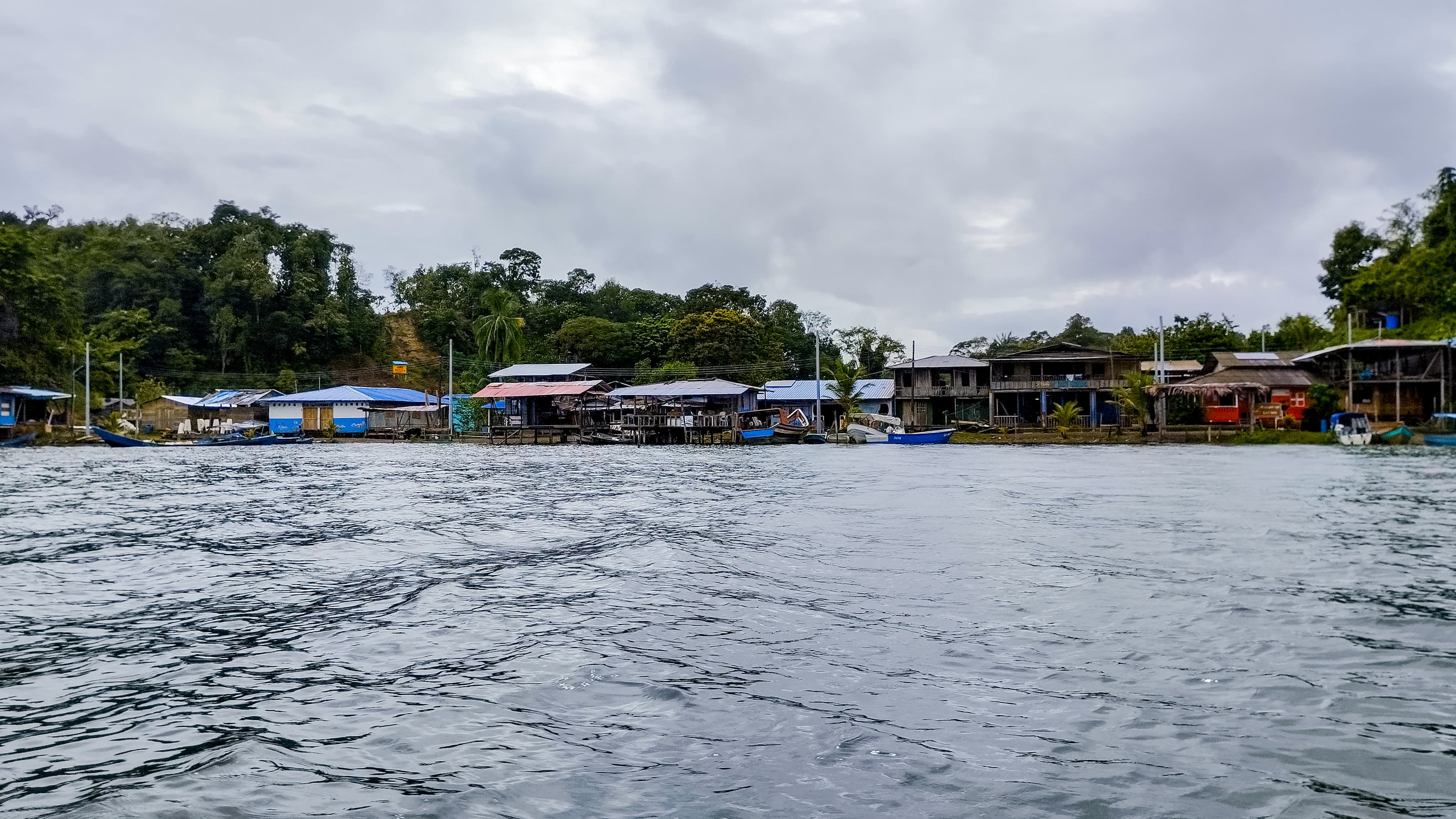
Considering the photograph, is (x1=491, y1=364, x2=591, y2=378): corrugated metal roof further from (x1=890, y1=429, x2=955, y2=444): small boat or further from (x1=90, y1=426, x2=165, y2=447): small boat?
(x1=890, y1=429, x2=955, y2=444): small boat

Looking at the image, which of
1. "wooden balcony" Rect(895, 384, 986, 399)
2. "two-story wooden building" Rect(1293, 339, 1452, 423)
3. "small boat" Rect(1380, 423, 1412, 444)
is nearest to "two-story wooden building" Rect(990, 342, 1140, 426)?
"wooden balcony" Rect(895, 384, 986, 399)

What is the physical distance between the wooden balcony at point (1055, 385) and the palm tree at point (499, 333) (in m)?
33.5

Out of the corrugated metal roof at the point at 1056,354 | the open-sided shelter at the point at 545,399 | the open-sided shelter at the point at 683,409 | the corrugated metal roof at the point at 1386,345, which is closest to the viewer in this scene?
the corrugated metal roof at the point at 1386,345

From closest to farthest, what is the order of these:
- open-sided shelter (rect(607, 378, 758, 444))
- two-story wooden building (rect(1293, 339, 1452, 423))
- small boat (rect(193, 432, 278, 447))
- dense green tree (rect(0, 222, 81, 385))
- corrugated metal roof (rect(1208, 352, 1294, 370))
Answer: two-story wooden building (rect(1293, 339, 1452, 423)) < dense green tree (rect(0, 222, 81, 385)) < corrugated metal roof (rect(1208, 352, 1294, 370)) < small boat (rect(193, 432, 278, 447)) < open-sided shelter (rect(607, 378, 758, 444))

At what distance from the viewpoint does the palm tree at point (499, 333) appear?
2421 inches

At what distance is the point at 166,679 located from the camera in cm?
514

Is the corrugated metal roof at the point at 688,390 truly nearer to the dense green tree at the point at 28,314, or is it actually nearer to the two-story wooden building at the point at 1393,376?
the dense green tree at the point at 28,314

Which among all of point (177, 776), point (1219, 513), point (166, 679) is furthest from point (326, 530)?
point (1219, 513)

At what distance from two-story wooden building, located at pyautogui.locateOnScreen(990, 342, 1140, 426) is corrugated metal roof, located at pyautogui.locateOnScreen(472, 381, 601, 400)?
2329cm

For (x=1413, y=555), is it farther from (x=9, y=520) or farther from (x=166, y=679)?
(x=9, y=520)

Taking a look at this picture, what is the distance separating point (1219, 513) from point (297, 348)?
6804 centimetres

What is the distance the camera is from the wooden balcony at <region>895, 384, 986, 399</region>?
49406mm

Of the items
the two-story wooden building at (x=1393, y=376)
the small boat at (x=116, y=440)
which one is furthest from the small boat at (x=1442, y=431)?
the small boat at (x=116, y=440)

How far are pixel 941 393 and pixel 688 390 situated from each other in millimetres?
14757
